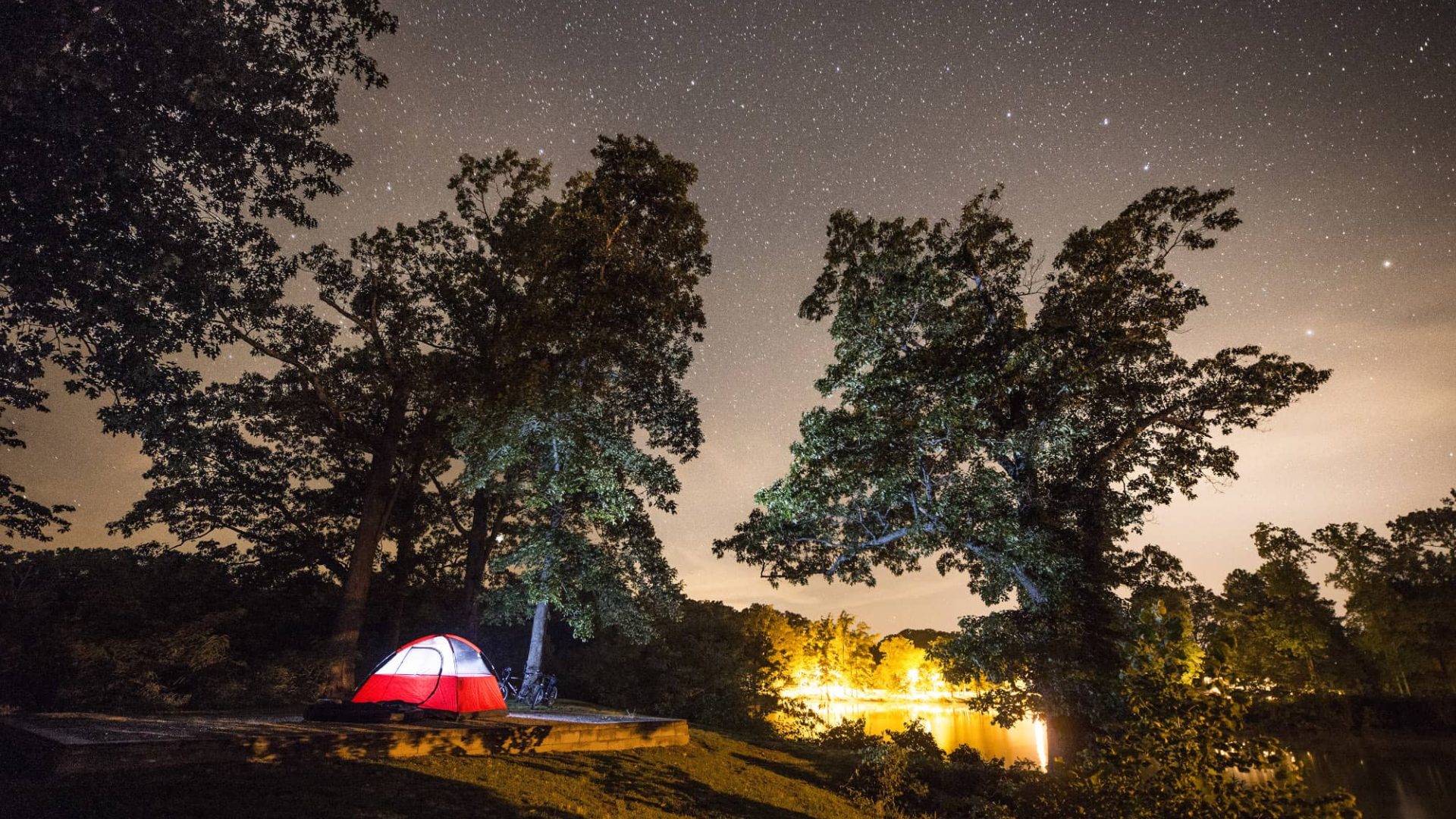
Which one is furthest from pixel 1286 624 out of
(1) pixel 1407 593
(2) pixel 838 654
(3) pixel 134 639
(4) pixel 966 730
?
(3) pixel 134 639

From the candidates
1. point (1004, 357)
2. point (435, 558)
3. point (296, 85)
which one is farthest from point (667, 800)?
point (435, 558)

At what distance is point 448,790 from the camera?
24.8 ft

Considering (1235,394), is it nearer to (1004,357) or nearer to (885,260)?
(1004,357)

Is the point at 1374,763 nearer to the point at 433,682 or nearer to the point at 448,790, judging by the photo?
the point at 433,682

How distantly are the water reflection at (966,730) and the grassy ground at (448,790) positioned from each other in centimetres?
690

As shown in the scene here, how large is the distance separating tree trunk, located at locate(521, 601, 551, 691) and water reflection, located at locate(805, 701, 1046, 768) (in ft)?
33.6

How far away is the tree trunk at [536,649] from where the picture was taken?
17.7m

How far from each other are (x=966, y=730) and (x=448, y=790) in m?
59.6

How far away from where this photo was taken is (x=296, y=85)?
1110 cm

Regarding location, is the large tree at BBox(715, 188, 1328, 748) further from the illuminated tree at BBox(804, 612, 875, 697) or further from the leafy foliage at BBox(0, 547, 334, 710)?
the illuminated tree at BBox(804, 612, 875, 697)

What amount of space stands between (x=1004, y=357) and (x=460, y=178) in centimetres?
1800

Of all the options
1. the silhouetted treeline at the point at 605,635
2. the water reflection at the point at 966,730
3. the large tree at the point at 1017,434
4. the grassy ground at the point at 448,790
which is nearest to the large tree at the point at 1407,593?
the silhouetted treeline at the point at 605,635

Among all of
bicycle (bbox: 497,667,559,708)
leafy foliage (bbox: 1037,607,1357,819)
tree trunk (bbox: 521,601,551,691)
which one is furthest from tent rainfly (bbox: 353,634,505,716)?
leafy foliage (bbox: 1037,607,1357,819)

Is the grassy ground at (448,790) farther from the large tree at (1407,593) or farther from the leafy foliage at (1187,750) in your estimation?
the large tree at (1407,593)
